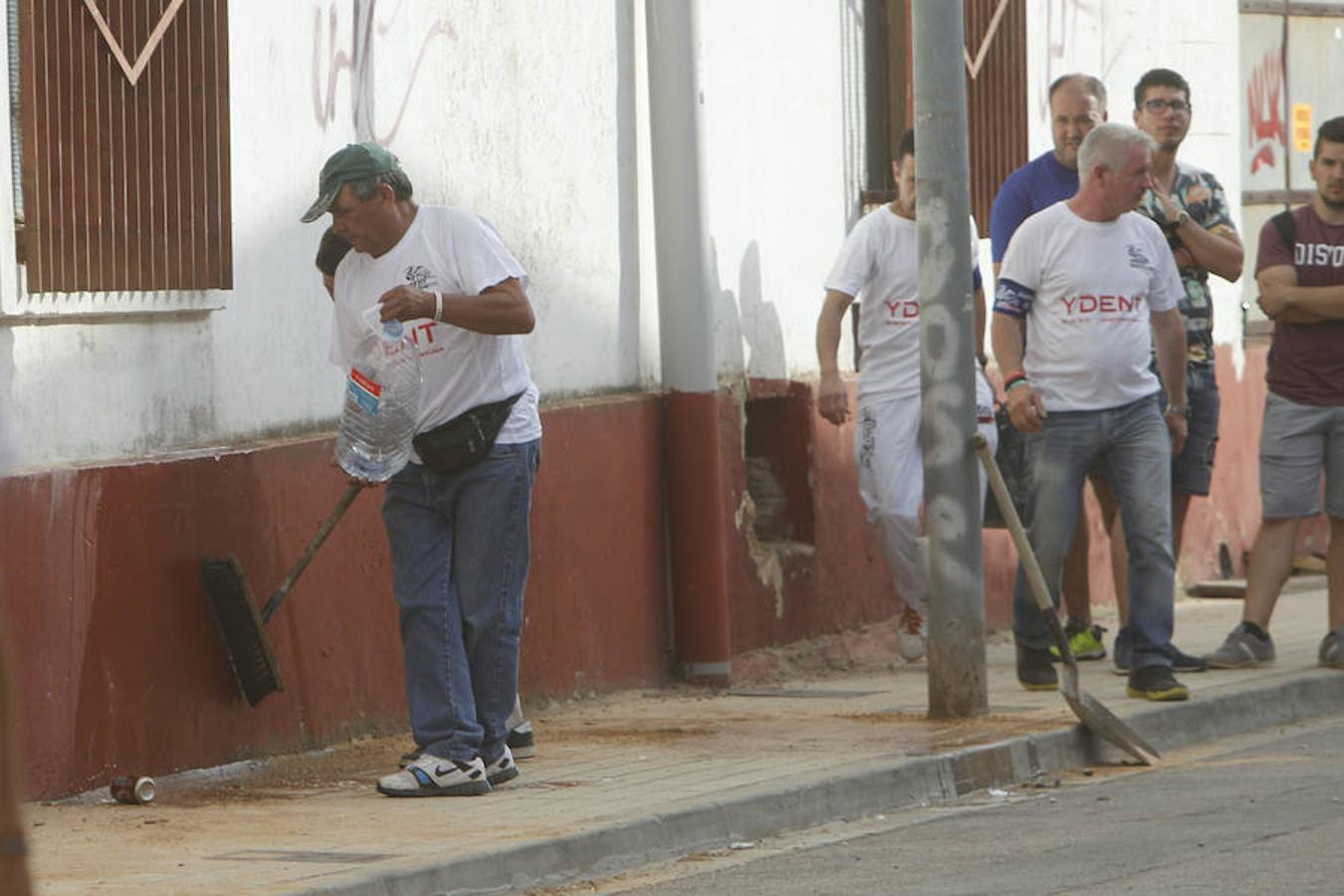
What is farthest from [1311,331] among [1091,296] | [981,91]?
[981,91]

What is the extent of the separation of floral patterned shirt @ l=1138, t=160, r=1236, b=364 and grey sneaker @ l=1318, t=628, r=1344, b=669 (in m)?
Answer: 1.14

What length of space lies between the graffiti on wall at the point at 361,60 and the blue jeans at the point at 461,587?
1.57 m

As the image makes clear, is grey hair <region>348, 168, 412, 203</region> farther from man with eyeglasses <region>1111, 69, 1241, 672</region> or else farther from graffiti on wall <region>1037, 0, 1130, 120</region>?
graffiti on wall <region>1037, 0, 1130, 120</region>

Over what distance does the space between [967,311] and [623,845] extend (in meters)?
2.77

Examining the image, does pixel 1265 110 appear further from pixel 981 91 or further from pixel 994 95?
pixel 981 91

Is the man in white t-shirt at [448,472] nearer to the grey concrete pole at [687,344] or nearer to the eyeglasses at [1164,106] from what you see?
the grey concrete pole at [687,344]

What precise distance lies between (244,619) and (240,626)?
0.03 meters

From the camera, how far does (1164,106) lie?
1115cm

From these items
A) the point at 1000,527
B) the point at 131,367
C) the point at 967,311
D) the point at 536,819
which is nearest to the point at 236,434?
the point at 131,367

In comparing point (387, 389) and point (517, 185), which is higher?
point (517, 185)

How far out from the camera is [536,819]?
7.62m

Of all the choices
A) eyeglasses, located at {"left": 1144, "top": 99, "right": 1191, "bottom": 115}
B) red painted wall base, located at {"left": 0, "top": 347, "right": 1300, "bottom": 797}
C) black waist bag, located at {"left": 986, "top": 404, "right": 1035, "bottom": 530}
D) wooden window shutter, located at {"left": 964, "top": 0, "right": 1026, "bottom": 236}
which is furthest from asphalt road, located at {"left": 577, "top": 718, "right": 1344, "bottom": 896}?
wooden window shutter, located at {"left": 964, "top": 0, "right": 1026, "bottom": 236}

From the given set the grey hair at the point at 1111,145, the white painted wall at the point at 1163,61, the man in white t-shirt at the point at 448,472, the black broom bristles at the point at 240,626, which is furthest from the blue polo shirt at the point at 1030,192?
the black broom bristles at the point at 240,626

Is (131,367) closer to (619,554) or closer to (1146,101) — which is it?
(619,554)
